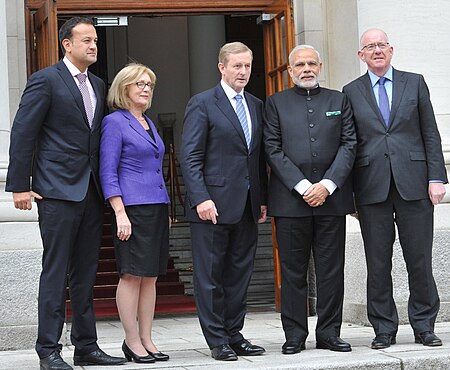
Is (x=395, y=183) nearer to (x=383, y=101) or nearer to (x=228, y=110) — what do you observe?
(x=383, y=101)

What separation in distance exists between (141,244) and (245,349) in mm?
962

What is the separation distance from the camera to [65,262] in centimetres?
599

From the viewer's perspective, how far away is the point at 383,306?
21.8 feet

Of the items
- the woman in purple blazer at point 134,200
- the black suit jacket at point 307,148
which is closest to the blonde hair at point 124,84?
the woman in purple blazer at point 134,200

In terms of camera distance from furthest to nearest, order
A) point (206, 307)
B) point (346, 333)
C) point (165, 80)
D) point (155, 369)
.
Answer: point (165, 80), point (346, 333), point (206, 307), point (155, 369)

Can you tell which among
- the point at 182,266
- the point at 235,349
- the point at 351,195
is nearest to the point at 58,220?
the point at 235,349

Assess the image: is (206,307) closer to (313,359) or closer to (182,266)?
(313,359)

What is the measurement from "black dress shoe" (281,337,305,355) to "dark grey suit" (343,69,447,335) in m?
0.53

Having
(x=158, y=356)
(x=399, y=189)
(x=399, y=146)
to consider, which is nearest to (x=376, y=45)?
(x=399, y=146)

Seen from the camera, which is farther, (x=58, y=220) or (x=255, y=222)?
(x=255, y=222)

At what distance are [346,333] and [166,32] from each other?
41.7 feet

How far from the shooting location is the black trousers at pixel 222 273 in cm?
635

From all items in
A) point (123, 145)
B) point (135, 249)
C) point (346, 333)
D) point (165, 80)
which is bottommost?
point (346, 333)

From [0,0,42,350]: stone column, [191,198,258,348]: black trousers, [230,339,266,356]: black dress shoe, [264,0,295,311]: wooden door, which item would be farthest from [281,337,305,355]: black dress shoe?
[264,0,295,311]: wooden door
